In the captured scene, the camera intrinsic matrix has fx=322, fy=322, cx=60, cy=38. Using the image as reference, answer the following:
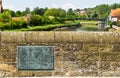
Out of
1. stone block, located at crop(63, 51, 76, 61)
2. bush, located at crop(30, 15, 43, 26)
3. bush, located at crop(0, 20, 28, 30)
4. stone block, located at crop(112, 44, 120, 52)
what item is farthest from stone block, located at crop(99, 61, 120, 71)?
bush, located at crop(30, 15, 43, 26)

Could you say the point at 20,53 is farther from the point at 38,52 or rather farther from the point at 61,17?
the point at 61,17

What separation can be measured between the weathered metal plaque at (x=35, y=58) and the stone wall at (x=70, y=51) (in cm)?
10

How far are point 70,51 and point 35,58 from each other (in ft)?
2.96

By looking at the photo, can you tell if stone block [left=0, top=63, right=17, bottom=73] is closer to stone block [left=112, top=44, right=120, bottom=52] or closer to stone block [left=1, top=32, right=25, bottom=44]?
stone block [left=1, top=32, right=25, bottom=44]

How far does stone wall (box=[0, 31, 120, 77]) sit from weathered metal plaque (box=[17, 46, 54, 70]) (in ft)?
0.33

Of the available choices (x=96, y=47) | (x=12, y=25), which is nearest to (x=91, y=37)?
(x=96, y=47)

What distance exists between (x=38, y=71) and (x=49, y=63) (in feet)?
1.14

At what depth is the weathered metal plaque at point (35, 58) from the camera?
806 centimetres

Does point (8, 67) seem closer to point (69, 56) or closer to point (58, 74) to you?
point (58, 74)

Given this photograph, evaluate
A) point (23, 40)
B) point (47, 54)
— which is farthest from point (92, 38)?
point (23, 40)

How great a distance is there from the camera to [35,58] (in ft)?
26.7

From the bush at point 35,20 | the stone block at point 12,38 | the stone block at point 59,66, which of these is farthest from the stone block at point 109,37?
the bush at point 35,20

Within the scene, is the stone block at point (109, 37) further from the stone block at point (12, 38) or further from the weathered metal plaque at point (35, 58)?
the stone block at point (12, 38)

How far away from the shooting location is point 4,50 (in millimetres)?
8023
